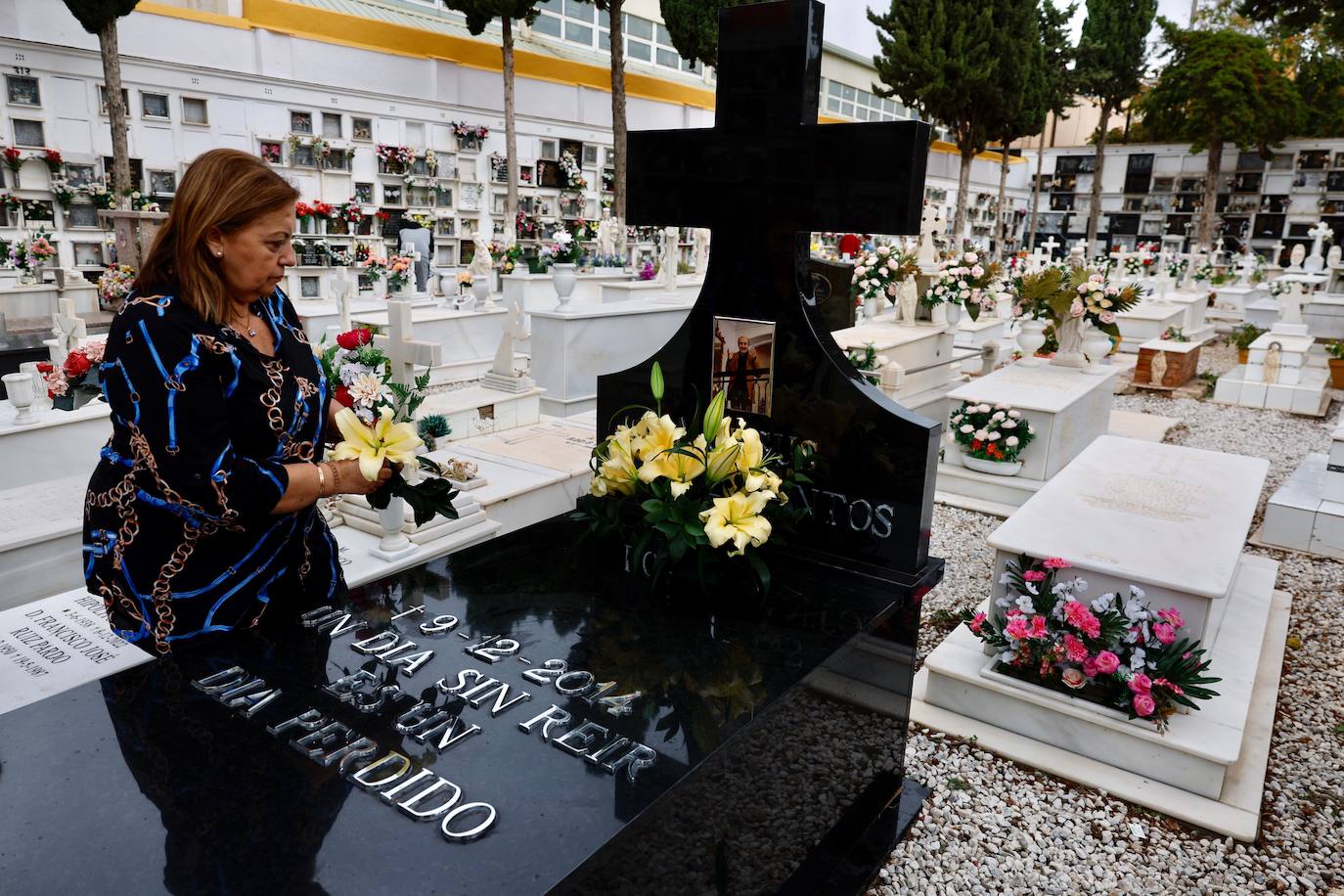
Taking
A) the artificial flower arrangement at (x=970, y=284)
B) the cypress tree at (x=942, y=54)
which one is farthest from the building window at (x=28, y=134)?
the cypress tree at (x=942, y=54)

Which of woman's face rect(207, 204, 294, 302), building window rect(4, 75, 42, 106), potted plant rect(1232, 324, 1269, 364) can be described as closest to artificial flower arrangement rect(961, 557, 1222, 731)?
woman's face rect(207, 204, 294, 302)

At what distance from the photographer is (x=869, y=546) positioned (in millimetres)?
2566

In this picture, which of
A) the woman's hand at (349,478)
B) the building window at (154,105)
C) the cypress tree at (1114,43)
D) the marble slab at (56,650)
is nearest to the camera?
the woman's hand at (349,478)

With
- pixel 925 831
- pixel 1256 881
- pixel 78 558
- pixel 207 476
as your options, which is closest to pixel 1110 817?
pixel 1256 881

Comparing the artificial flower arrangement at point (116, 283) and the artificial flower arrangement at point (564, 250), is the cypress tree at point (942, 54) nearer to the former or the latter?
the artificial flower arrangement at point (564, 250)

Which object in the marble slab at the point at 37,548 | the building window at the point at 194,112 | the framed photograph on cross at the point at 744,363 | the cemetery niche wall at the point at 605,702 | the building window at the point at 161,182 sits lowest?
the marble slab at the point at 37,548

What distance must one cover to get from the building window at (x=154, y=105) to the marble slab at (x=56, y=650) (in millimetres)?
15427

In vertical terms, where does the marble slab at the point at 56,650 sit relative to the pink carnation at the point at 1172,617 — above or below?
below

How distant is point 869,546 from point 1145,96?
3625 centimetres

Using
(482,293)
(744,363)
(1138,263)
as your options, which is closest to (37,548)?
(744,363)

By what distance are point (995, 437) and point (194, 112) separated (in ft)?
51.1

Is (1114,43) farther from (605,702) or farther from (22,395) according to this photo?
(605,702)

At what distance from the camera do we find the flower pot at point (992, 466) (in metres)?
6.75

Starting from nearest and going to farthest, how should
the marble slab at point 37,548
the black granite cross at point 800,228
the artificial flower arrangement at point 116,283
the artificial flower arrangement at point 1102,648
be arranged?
1. the black granite cross at point 800,228
2. the artificial flower arrangement at point 1102,648
3. the marble slab at point 37,548
4. the artificial flower arrangement at point 116,283
